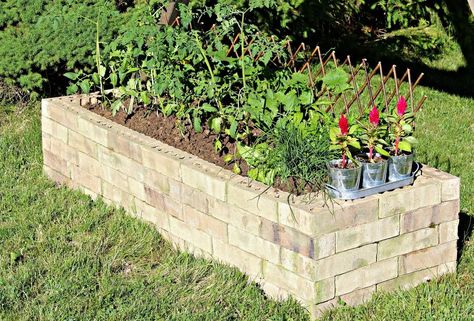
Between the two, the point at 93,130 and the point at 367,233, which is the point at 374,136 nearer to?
the point at 367,233

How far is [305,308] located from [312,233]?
15.2 inches

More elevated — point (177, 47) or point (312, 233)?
point (177, 47)

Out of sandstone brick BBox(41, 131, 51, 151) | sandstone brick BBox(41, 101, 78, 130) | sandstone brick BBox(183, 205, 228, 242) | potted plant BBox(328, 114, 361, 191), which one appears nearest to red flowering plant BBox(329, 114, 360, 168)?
potted plant BBox(328, 114, 361, 191)

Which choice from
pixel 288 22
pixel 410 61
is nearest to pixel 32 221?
pixel 288 22

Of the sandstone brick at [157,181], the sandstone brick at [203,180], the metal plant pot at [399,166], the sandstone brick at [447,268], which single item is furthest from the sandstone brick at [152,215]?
the sandstone brick at [447,268]

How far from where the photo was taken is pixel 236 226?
15.5 feet

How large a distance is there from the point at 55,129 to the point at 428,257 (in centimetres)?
273

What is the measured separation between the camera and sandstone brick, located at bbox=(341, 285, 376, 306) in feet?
14.6

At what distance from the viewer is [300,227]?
430 cm

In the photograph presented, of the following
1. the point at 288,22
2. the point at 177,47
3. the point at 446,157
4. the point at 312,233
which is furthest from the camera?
the point at 288,22

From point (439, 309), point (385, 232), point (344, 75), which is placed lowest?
point (439, 309)

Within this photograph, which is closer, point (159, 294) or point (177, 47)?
point (159, 294)

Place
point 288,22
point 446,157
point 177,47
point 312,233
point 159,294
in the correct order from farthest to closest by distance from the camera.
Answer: point 288,22, point 446,157, point 177,47, point 159,294, point 312,233

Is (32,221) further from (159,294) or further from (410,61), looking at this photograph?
(410,61)
